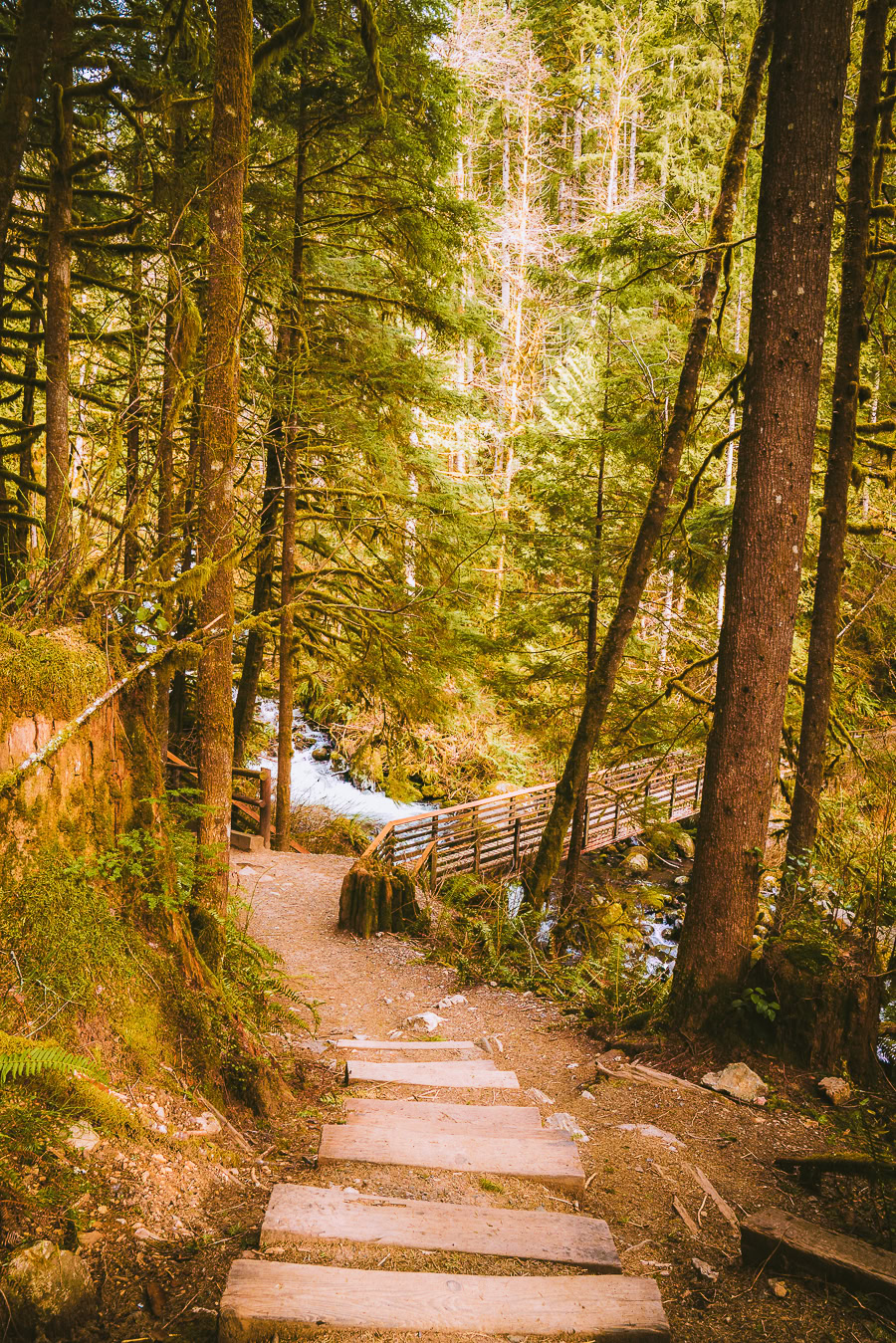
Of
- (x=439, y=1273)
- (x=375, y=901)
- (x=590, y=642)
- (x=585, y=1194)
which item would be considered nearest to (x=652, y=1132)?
(x=585, y=1194)

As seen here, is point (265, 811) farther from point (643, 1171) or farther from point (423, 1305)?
point (423, 1305)

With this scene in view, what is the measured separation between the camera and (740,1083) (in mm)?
4316

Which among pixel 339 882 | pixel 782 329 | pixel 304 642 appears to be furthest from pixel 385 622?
pixel 782 329

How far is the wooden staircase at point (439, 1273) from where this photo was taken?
1983 mm

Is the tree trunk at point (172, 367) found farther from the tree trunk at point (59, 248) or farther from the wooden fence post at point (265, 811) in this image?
the wooden fence post at point (265, 811)

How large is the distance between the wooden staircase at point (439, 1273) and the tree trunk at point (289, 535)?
24.7 ft

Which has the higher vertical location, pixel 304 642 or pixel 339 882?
pixel 304 642

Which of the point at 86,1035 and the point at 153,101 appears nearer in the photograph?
the point at 86,1035

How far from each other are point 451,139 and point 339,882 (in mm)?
10581

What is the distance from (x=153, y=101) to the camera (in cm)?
675

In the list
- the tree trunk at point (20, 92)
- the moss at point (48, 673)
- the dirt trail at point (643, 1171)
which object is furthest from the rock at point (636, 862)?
the tree trunk at point (20, 92)

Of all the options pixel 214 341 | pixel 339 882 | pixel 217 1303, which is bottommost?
pixel 339 882

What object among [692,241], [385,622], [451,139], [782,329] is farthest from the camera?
[385,622]

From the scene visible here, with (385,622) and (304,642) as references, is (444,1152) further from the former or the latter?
(304,642)
